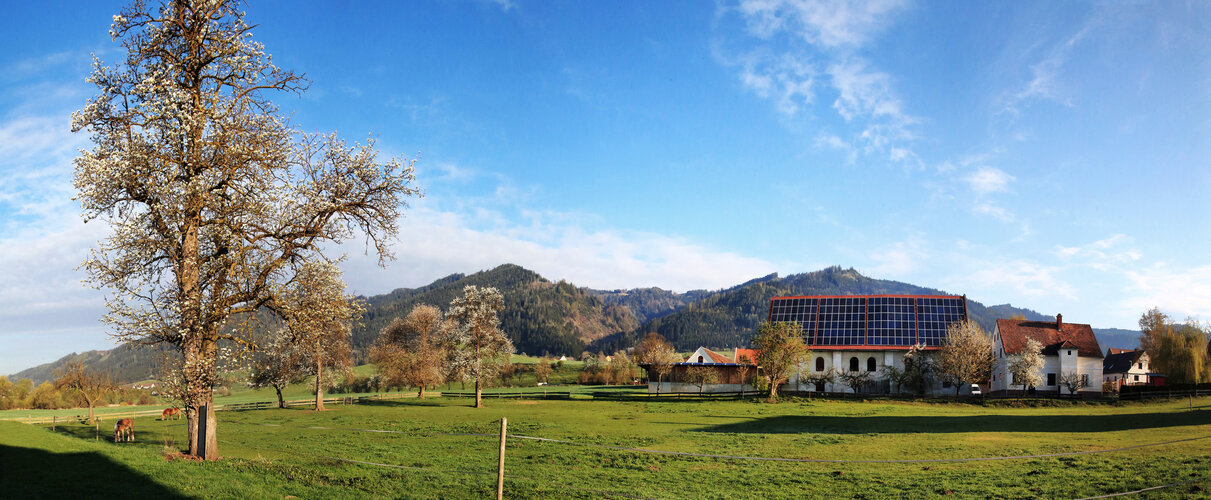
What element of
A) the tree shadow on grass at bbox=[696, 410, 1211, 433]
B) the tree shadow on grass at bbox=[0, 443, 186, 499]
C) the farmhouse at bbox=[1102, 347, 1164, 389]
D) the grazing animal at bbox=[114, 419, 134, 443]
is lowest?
the farmhouse at bbox=[1102, 347, 1164, 389]

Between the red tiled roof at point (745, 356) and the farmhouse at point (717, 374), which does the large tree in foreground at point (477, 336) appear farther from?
the red tiled roof at point (745, 356)

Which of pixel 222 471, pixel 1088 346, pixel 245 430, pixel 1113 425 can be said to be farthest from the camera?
pixel 1088 346

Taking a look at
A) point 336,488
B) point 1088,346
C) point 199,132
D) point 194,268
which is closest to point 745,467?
point 336,488

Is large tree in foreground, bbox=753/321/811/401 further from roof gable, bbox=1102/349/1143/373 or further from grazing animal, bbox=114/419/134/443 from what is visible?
roof gable, bbox=1102/349/1143/373

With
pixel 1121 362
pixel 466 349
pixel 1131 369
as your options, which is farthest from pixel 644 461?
pixel 1121 362

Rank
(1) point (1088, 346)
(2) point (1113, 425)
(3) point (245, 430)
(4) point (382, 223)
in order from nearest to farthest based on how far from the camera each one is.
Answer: (4) point (382, 223)
(2) point (1113, 425)
(3) point (245, 430)
(1) point (1088, 346)

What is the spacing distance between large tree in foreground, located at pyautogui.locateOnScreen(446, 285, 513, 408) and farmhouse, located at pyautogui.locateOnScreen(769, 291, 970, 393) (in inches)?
1402

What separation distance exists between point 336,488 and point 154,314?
256 inches

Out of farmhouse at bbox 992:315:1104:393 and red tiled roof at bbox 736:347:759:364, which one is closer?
farmhouse at bbox 992:315:1104:393

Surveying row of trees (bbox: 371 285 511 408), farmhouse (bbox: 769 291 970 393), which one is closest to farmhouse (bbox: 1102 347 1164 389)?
farmhouse (bbox: 769 291 970 393)

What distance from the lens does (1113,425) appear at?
112 ft

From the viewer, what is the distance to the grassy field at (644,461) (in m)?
15.9

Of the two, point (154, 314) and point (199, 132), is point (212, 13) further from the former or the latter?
point (154, 314)

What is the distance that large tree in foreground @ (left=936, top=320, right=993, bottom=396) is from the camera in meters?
65.2
